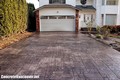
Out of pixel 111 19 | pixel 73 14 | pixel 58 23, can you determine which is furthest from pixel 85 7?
pixel 58 23

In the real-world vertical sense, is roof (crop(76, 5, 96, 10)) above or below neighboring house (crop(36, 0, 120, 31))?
above

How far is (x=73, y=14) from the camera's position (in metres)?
27.5

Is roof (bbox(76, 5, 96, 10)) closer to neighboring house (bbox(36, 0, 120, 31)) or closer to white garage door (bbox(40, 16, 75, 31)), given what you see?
neighboring house (bbox(36, 0, 120, 31))

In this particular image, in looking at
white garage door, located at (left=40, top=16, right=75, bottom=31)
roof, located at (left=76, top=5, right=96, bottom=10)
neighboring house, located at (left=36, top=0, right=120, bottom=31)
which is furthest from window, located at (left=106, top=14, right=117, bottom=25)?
white garage door, located at (left=40, top=16, right=75, bottom=31)

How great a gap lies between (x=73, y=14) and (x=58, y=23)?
→ 8.45ft

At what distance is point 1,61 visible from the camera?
26.6 ft

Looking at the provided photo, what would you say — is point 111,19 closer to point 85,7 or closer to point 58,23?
point 85,7

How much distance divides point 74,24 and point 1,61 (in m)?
20.4

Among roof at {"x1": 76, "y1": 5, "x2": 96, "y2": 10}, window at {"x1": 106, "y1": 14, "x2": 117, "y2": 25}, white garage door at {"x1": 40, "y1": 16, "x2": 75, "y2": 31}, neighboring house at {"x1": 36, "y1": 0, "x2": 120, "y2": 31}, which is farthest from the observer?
roof at {"x1": 76, "y1": 5, "x2": 96, "y2": 10}

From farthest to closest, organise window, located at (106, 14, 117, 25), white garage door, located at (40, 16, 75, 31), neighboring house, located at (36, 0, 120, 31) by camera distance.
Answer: window, located at (106, 14, 117, 25) → white garage door, located at (40, 16, 75, 31) → neighboring house, located at (36, 0, 120, 31)

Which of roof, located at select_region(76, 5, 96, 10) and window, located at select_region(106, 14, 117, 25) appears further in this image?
roof, located at select_region(76, 5, 96, 10)

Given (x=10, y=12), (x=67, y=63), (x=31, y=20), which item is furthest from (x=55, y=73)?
(x=31, y=20)

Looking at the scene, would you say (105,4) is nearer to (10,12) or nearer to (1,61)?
(10,12)

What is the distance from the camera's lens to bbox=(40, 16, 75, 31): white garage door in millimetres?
27605
